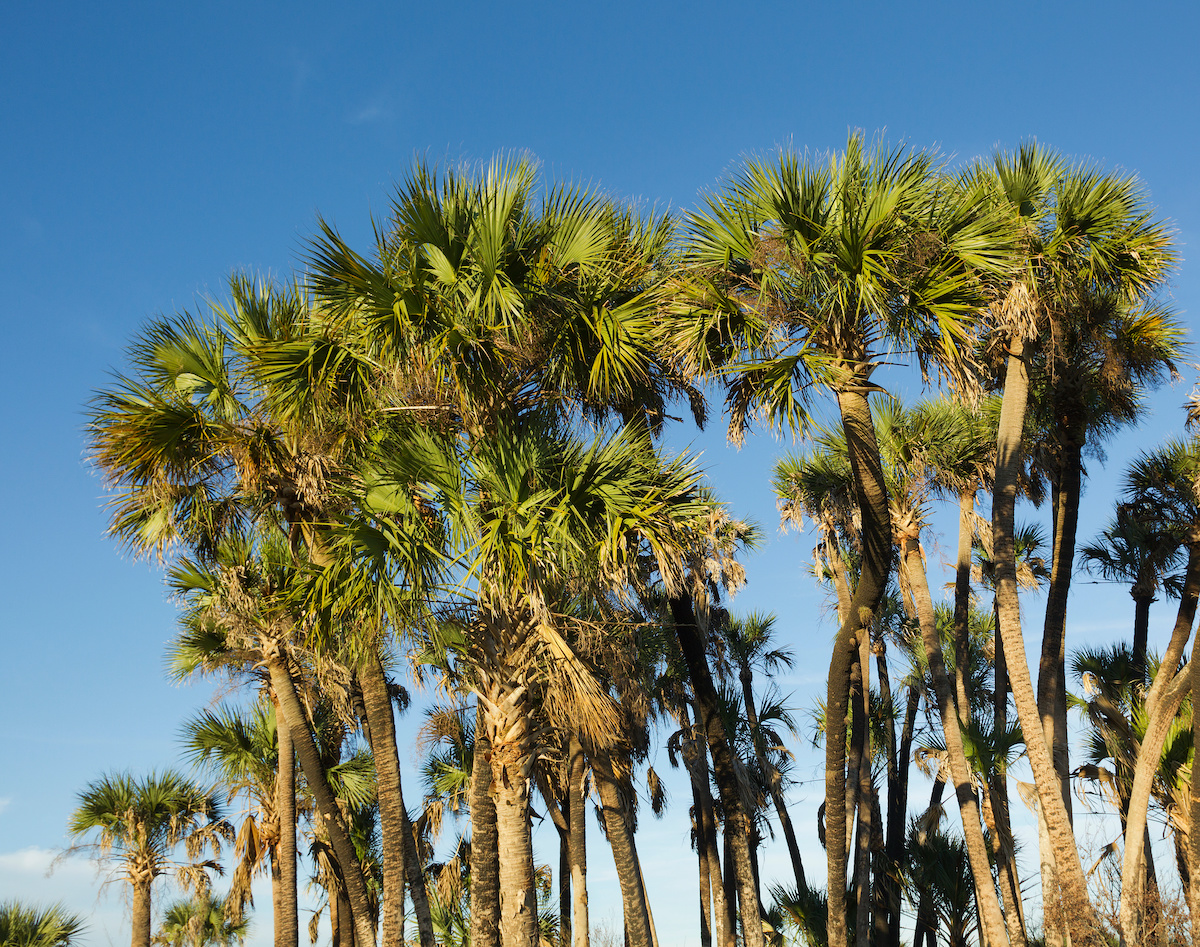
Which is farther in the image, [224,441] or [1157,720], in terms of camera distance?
[1157,720]

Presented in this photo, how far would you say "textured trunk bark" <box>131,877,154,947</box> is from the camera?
792 inches

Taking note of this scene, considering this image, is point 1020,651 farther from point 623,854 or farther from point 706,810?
point 706,810

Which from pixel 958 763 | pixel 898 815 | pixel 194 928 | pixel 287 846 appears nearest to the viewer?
pixel 287 846

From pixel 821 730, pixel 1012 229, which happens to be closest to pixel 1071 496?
pixel 1012 229

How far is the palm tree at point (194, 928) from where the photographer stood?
2881cm

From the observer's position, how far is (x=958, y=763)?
16609 millimetres

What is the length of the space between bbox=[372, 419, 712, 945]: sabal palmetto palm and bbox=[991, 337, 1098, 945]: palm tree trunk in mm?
6894

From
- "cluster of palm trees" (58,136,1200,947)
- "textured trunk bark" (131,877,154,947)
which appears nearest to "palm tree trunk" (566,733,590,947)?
"cluster of palm trees" (58,136,1200,947)

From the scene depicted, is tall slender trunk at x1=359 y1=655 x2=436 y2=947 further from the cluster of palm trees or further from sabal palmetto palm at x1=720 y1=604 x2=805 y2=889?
sabal palmetto palm at x1=720 y1=604 x2=805 y2=889

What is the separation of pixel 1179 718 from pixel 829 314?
11.7m

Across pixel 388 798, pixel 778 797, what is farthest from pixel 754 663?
pixel 388 798

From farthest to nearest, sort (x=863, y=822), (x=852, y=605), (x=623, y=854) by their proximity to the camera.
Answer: (x=863, y=822), (x=623, y=854), (x=852, y=605)

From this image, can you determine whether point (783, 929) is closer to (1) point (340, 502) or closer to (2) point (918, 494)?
(2) point (918, 494)

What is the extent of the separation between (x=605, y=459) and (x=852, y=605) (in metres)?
4.21
